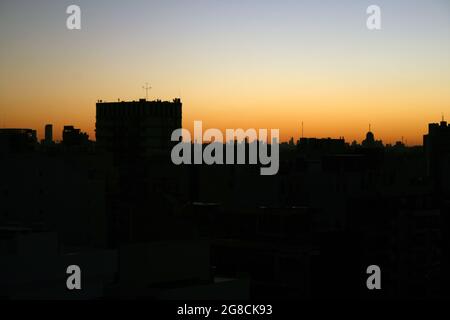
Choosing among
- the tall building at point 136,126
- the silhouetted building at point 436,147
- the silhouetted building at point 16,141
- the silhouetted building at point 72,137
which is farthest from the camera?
the tall building at point 136,126

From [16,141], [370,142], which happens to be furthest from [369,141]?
[16,141]

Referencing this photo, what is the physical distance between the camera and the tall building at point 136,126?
13375 cm

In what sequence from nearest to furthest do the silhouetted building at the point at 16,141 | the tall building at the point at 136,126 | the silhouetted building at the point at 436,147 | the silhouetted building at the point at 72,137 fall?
the silhouetted building at the point at 16,141 → the silhouetted building at the point at 436,147 → the silhouetted building at the point at 72,137 → the tall building at the point at 136,126

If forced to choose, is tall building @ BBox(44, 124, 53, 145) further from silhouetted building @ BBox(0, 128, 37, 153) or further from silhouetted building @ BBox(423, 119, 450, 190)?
silhouetted building @ BBox(423, 119, 450, 190)

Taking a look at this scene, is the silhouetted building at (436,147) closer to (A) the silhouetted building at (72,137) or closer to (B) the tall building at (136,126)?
(B) the tall building at (136,126)

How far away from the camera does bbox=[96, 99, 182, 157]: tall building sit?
13375cm

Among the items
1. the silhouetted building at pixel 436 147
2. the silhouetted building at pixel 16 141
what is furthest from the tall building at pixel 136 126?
the silhouetted building at pixel 436 147

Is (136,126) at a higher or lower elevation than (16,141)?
higher

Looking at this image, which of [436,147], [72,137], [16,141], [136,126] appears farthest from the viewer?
[136,126]

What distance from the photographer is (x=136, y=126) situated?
13550cm

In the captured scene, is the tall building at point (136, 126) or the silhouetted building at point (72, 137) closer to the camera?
the silhouetted building at point (72, 137)

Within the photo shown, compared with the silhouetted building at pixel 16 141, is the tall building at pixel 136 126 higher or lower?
higher

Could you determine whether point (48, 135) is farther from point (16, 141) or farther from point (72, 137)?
point (16, 141)
